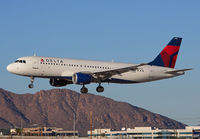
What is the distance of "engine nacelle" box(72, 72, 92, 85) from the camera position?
77.6m

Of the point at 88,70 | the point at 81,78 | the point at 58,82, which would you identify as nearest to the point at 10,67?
the point at 58,82

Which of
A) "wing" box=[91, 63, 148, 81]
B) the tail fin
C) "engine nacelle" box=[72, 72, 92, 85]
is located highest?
the tail fin

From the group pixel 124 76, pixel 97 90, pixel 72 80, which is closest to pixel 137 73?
pixel 124 76

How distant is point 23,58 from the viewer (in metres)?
77.6

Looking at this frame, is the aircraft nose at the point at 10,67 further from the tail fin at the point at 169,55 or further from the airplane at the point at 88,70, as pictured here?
the tail fin at the point at 169,55

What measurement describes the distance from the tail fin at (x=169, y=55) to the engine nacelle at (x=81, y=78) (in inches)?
787

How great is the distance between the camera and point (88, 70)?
267 feet

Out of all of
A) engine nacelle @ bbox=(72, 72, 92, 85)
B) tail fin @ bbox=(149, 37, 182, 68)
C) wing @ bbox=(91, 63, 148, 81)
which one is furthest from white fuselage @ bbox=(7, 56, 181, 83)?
tail fin @ bbox=(149, 37, 182, 68)

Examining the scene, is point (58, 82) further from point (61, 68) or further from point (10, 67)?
point (10, 67)

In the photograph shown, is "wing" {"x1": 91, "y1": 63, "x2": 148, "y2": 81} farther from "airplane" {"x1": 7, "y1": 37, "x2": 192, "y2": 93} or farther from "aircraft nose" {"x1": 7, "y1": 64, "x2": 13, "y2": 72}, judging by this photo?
"aircraft nose" {"x1": 7, "y1": 64, "x2": 13, "y2": 72}

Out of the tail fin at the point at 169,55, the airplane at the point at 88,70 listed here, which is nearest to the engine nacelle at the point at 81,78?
the airplane at the point at 88,70

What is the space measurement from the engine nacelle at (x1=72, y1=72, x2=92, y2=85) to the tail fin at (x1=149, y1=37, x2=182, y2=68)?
20.0 metres

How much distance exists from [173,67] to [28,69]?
34.6 meters

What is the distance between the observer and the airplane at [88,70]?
7669cm
